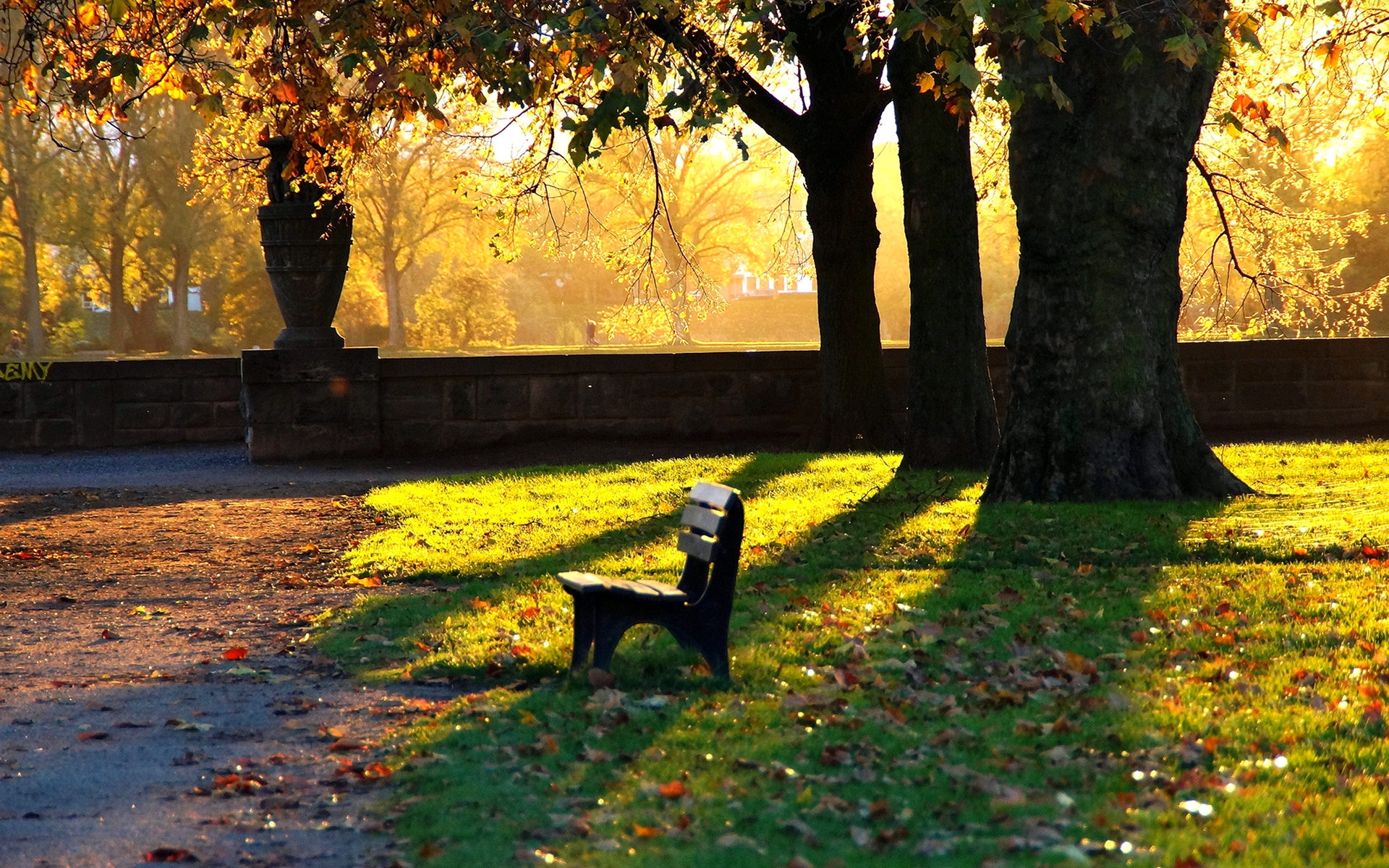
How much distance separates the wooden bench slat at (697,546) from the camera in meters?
5.66

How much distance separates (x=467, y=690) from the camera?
5.85 metres

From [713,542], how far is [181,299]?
47484mm

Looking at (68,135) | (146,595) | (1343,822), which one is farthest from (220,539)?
(68,135)

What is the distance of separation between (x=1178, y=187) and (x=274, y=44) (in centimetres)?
665

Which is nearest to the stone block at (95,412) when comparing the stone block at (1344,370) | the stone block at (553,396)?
the stone block at (553,396)

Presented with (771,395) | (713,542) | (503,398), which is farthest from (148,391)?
(713,542)

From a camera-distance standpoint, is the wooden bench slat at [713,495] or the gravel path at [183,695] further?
the wooden bench slat at [713,495]

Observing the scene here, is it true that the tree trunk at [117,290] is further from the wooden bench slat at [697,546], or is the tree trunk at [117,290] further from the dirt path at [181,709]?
the wooden bench slat at [697,546]

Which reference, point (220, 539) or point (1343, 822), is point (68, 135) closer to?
point (220, 539)

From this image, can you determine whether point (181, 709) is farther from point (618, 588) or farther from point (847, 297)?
point (847, 297)

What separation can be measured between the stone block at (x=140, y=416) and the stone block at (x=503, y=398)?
396 cm

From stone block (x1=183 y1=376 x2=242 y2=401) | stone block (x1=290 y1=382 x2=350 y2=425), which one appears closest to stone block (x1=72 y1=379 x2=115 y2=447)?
stone block (x1=183 y1=376 x2=242 y2=401)

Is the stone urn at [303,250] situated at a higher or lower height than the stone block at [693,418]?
higher

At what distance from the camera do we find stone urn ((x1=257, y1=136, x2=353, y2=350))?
49.4 ft
